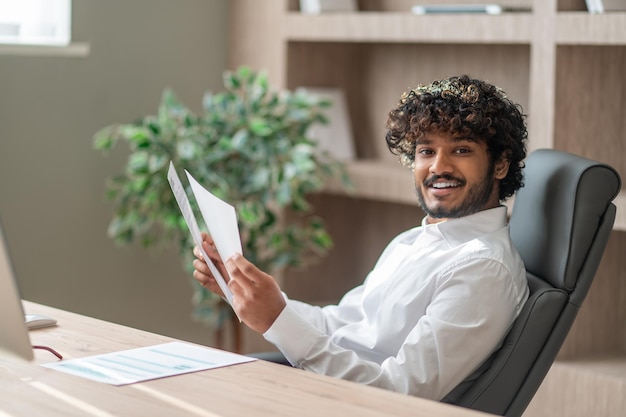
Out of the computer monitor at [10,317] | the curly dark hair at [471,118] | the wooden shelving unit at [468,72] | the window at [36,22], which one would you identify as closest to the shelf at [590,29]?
the wooden shelving unit at [468,72]

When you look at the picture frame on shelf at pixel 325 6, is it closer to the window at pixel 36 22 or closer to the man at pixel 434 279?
the window at pixel 36 22

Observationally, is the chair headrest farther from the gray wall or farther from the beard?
the gray wall

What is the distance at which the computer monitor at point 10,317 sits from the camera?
1652 millimetres

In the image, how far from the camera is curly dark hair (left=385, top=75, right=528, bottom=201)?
216cm

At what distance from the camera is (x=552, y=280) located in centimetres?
212

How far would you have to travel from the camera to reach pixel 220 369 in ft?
5.81

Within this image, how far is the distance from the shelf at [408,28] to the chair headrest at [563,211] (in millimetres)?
1112

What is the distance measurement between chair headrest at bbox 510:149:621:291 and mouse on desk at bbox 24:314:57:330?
1.00 m

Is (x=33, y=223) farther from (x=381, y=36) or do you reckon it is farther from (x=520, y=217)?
(x=520, y=217)

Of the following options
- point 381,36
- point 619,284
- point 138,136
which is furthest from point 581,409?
point 138,136

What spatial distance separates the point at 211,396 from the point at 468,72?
8.19 feet

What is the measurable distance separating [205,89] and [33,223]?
3.03ft

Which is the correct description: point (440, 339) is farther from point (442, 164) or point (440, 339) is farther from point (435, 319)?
point (442, 164)

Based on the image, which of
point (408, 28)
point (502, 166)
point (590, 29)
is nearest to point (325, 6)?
point (408, 28)
